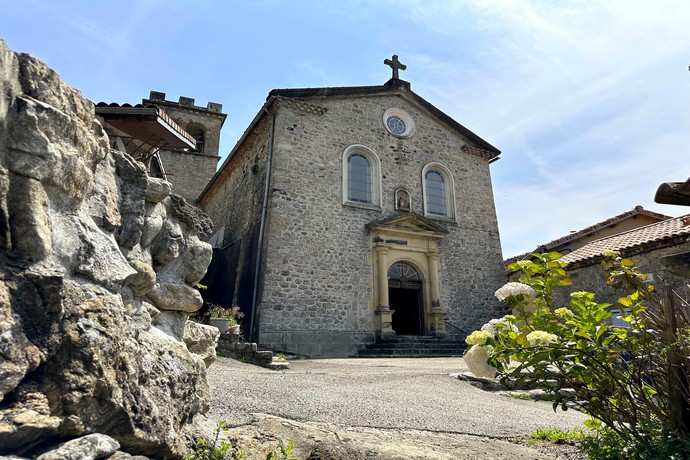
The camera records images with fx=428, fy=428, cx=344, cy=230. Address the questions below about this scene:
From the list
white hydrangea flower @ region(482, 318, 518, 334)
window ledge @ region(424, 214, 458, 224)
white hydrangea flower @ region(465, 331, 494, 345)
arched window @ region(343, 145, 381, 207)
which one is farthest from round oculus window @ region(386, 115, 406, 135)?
white hydrangea flower @ region(465, 331, 494, 345)

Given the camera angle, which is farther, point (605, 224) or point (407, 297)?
point (605, 224)

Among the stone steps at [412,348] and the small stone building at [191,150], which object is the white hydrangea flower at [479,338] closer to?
the stone steps at [412,348]

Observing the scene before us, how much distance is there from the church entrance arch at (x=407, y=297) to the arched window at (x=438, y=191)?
2146mm

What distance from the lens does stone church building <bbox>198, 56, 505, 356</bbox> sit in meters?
11.3

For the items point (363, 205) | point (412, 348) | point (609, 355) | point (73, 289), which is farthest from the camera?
point (363, 205)

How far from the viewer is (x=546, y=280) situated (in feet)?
9.10

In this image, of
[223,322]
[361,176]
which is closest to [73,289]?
[223,322]

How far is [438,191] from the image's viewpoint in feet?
47.6

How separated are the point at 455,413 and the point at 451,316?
28.5 feet

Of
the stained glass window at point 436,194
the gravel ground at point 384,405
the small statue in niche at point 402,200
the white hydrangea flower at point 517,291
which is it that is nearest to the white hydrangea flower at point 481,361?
the white hydrangea flower at point 517,291

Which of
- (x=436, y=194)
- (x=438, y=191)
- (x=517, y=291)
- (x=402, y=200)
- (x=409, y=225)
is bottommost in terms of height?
(x=517, y=291)

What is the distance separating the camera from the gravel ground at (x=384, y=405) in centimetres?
377

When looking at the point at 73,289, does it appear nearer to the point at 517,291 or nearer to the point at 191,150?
the point at 517,291

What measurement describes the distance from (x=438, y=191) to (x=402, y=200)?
5.42ft
